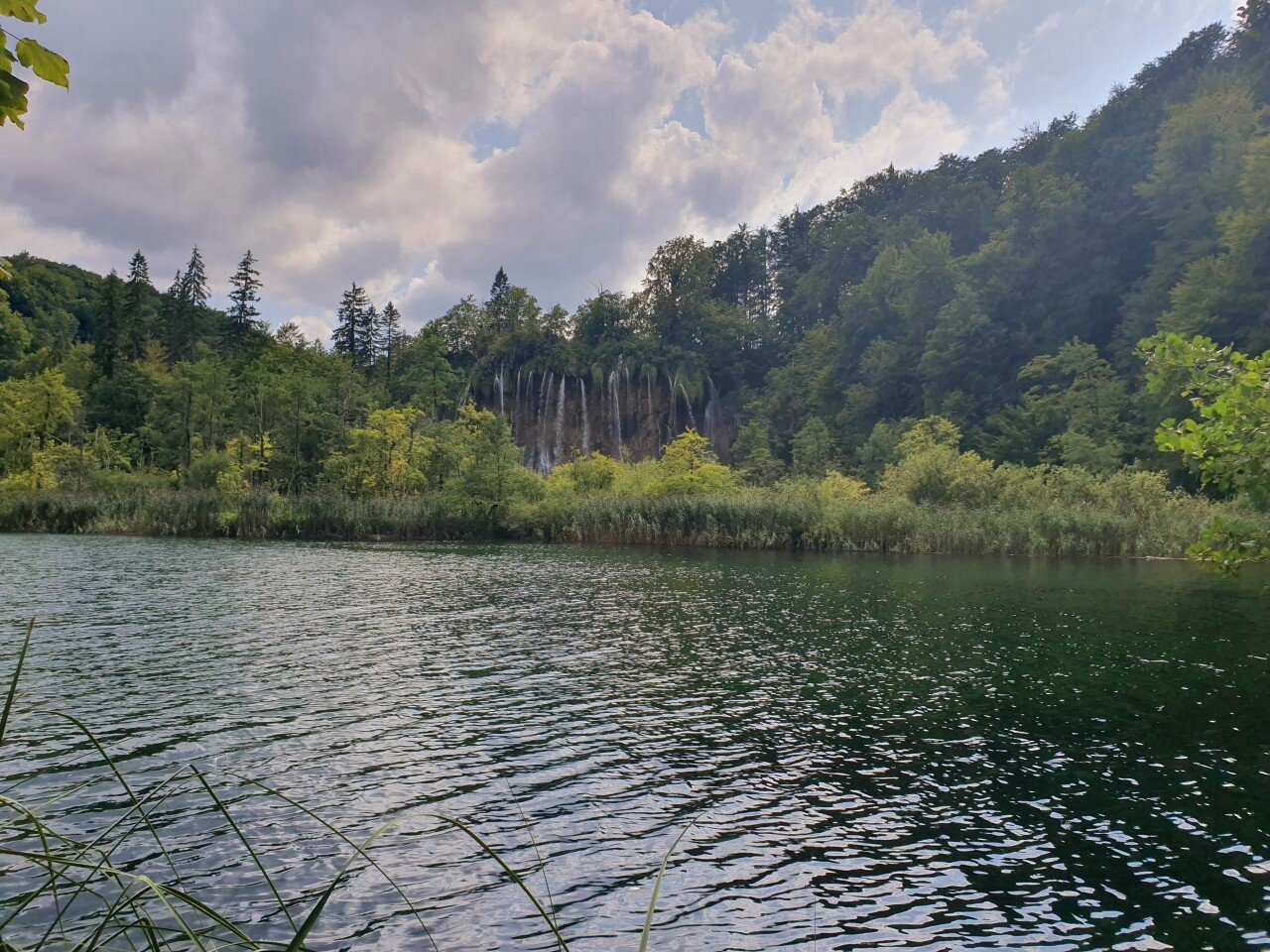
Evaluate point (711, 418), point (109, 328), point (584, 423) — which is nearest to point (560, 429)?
point (584, 423)

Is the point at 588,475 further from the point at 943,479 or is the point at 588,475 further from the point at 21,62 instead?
the point at 21,62

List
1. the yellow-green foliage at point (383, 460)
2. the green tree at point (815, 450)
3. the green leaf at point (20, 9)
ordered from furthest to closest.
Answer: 1. the green tree at point (815, 450)
2. the yellow-green foliage at point (383, 460)
3. the green leaf at point (20, 9)

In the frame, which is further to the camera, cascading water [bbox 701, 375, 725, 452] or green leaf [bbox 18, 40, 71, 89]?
cascading water [bbox 701, 375, 725, 452]

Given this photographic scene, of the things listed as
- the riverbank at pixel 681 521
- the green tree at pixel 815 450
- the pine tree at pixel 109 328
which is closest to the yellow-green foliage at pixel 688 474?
the riverbank at pixel 681 521

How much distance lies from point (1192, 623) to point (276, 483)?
1823 inches

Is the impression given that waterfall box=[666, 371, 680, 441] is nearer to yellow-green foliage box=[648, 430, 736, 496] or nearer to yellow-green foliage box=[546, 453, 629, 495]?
yellow-green foliage box=[546, 453, 629, 495]

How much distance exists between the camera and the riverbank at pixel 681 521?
101ft

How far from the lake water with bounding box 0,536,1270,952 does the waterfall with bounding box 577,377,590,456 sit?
52.3 metres

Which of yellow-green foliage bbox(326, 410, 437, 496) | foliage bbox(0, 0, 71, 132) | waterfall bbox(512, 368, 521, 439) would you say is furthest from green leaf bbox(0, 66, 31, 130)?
waterfall bbox(512, 368, 521, 439)

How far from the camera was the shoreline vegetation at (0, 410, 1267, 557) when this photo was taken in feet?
104

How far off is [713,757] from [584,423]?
63.1 metres

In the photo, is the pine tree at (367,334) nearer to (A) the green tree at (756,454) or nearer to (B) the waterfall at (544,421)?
(B) the waterfall at (544,421)

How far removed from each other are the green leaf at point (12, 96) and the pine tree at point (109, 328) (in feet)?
258

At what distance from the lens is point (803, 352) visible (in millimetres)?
73750
